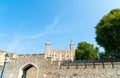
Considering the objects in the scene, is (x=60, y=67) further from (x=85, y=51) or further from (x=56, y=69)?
(x=85, y=51)

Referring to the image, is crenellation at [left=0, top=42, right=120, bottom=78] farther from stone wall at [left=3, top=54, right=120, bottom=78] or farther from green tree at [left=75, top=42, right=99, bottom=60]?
green tree at [left=75, top=42, right=99, bottom=60]

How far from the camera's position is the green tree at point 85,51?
37.5 meters

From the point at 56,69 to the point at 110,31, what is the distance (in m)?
11.3

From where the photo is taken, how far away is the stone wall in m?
17.5

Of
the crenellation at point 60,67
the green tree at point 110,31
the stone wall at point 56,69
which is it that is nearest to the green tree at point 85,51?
the green tree at point 110,31

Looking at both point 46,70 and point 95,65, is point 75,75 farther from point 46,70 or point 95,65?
point 46,70

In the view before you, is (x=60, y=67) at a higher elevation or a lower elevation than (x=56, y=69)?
higher

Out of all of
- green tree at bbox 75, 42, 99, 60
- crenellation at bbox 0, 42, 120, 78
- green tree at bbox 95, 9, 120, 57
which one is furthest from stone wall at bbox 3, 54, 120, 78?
green tree at bbox 75, 42, 99, 60

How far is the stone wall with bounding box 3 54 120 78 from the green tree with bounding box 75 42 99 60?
18.1m

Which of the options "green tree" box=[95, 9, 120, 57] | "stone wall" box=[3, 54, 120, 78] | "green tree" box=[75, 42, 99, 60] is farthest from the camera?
"green tree" box=[75, 42, 99, 60]

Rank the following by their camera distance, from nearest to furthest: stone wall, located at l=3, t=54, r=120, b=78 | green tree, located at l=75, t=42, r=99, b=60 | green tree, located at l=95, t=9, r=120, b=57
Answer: stone wall, located at l=3, t=54, r=120, b=78 → green tree, located at l=95, t=9, r=120, b=57 → green tree, located at l=75, t=42, r=99, b=60

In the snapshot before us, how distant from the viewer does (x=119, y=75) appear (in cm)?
1695

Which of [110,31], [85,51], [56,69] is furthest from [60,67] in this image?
[85,51]

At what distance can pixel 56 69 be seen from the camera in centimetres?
1947
